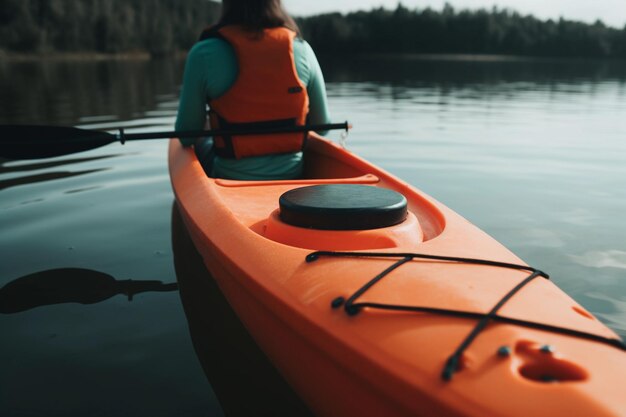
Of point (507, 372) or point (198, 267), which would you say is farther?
point (198, 267)

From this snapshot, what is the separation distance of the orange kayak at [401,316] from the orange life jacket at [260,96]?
35.8 inches

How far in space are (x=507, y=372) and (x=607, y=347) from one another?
0.31 m

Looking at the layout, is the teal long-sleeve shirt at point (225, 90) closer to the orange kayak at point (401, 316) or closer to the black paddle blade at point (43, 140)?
the black paddle blade at point (43, 140)

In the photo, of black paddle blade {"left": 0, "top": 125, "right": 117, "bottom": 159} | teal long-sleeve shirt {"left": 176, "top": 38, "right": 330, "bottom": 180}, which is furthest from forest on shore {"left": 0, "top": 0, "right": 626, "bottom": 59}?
teal long-sleeve shirt {"left": 176, "top": 38, "right": 330, "bottom": 180}

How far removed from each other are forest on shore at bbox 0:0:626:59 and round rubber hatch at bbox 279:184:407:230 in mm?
51291

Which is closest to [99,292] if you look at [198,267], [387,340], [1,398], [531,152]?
[198,267]

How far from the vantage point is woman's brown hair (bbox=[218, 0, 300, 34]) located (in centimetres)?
289

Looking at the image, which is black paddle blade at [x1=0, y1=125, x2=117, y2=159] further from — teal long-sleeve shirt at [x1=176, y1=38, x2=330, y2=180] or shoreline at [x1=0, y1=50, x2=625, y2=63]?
shoreline at [x1=0, y1=50, x2=625, y2=63]

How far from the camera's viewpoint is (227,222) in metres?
2.24

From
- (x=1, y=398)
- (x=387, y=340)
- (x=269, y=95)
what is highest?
(x=269, y=95)

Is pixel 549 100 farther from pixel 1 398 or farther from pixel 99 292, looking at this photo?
pixel 1 398

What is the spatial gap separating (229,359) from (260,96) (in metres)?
1.48

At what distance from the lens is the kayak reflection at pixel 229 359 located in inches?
76.7

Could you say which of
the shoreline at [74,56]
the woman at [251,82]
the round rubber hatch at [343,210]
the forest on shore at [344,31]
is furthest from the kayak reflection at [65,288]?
the forest on shore at [344,31]
